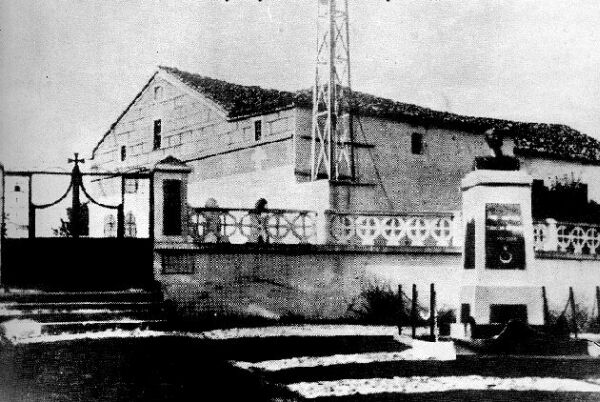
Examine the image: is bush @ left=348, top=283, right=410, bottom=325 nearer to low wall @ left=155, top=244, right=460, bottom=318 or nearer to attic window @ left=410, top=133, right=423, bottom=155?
low wall @ left=155, top=244, right=460, bottom=318

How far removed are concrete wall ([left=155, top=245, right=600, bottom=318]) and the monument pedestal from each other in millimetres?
5478

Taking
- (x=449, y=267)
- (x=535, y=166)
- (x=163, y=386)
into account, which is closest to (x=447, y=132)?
(x=535, y=166)

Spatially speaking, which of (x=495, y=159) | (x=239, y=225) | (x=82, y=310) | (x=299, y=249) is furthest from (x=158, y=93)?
(x=495, y=159)

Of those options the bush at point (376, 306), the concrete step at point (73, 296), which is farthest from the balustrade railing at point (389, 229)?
the concrete step at point (73, 296)

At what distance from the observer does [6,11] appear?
7.20 meters

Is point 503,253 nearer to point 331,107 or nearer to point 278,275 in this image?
point 278,275

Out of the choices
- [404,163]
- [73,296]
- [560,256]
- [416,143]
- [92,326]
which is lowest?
[92,326]

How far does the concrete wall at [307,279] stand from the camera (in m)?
14.9

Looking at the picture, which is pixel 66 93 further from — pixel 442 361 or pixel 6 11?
pixel 442 361

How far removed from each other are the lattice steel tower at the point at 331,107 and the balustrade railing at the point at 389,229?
18.0 ft

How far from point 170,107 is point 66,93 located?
15.3 meters

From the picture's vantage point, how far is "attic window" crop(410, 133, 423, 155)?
2858 centimetres

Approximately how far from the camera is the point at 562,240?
17312 mm

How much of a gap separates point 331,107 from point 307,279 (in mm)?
9939
